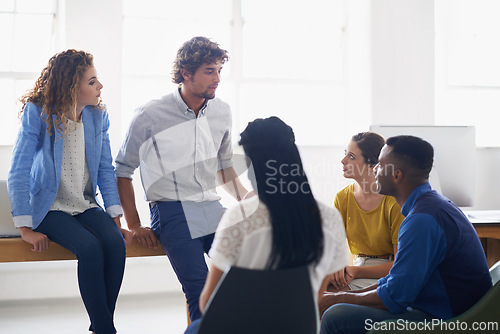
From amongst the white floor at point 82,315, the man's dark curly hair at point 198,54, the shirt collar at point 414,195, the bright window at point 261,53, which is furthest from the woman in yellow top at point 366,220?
the bright window at point 261,53

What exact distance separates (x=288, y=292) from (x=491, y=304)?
0.63 m

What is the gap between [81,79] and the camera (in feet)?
7.39

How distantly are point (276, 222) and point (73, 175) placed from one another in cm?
130

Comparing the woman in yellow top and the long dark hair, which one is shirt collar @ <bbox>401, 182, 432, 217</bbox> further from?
the long dark hair

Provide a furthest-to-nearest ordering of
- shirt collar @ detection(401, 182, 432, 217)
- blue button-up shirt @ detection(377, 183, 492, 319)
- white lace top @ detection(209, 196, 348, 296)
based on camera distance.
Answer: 1. shirt collar @ detection(401, 182, 432, 217)
2. blue button-up shirt @ detection(377, 183, 492, 319)
3. white lace top @ detection(209, 196, 348, 296)

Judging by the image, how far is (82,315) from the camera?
A: 3352 mm

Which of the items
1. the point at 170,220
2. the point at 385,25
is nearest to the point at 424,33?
the point at 385,25

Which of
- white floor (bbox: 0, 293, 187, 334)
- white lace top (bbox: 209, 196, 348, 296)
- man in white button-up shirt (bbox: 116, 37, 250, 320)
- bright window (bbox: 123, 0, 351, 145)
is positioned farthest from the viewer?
bright window (bbox: 123, 0, 351, 145)

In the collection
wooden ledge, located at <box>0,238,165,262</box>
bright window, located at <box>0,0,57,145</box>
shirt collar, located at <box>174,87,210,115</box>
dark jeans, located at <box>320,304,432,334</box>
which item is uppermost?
bright window, located at <box>0,0,57,145</box>

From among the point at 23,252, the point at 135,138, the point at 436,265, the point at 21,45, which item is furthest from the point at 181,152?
the point at 21,45

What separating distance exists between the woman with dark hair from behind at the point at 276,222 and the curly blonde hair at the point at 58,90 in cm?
117

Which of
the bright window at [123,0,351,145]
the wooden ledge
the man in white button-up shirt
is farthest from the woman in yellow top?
the bright window at [123,0,351,145]

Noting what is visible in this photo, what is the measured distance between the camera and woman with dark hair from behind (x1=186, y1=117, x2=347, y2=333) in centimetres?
119

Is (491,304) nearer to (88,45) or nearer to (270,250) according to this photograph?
(270,250)
